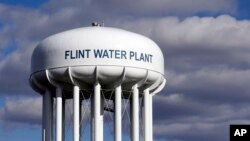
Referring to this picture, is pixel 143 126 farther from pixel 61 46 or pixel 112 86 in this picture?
pixel 61 46

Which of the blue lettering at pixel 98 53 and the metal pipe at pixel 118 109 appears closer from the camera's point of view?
the blue lettering at pixel 98 53

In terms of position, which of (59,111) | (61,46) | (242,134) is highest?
(61,46)

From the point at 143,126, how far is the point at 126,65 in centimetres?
572

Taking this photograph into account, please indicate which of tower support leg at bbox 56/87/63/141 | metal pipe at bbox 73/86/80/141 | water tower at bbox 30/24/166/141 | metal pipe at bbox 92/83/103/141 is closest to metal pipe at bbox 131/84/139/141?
water tower at bbox 30/24/166/141

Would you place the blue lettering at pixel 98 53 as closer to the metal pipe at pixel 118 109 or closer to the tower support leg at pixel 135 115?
the metal pipe at pixel 118 109

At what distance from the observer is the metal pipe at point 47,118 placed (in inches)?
2194

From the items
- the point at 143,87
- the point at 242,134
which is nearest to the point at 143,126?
the point at 143,87

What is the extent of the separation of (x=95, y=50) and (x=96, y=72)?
167 cm

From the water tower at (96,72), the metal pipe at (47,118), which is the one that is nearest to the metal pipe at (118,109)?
the water tower at (96,72)

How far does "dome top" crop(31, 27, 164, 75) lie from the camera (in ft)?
176

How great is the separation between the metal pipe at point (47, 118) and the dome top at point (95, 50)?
221 cm

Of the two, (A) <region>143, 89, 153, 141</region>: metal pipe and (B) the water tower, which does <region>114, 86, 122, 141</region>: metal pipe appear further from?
(A) <region>143, 89, 153, 141</region>: metal pipe

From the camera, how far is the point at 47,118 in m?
55.8

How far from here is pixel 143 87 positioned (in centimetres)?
5647
